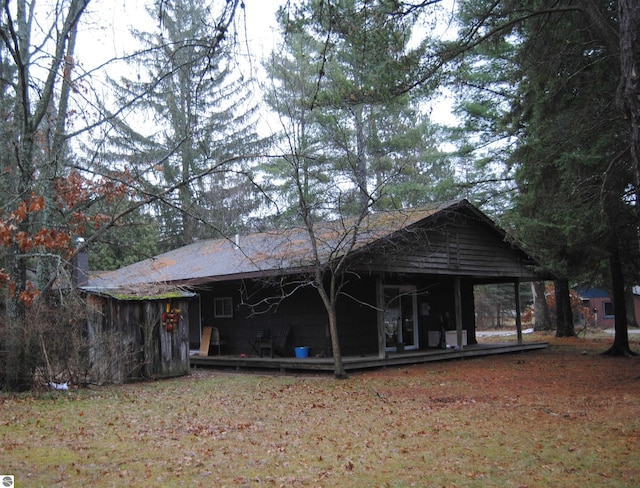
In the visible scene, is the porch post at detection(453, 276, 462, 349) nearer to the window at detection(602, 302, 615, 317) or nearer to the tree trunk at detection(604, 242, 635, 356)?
the tree trunk at detection(604, 242, 635, 356)

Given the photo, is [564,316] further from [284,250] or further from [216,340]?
[284,250]

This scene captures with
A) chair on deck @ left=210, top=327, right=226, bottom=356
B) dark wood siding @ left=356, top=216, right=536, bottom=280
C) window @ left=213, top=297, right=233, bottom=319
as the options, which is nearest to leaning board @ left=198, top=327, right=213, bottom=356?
chair on deck @ left=210, top=327, right=226, bottom=356

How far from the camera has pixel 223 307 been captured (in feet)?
60.7

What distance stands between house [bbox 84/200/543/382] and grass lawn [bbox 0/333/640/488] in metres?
2.24

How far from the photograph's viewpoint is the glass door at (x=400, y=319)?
57.1 feet

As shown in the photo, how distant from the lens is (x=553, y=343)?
882 inches

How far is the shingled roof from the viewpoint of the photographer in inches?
529

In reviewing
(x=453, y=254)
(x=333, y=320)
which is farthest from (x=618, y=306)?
(x=333, y=320)

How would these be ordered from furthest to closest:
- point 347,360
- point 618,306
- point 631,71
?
point 618,306
point 347,360
point 631,71

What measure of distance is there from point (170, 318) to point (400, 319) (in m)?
6.89

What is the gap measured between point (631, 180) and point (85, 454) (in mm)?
10715

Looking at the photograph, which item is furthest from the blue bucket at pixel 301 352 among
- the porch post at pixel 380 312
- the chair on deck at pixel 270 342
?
the porch post at pixel 380 312

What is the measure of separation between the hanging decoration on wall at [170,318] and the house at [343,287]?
5 centimetres

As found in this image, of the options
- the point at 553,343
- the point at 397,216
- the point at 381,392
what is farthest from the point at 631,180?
the point at 553,343
